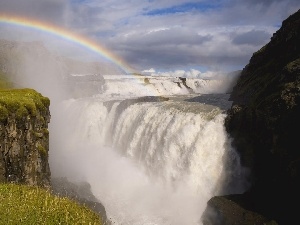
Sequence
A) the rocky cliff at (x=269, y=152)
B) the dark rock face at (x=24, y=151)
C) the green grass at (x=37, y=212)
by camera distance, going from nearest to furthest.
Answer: the green grass at (x=37, y=212)
the dark rock face at (x=24, y=151)
the rocky cliff at (x=269, y=152)

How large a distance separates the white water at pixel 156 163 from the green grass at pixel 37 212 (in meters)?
15.9

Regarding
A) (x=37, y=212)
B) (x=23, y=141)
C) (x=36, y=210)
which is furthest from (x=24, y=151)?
(x=37, y=212)

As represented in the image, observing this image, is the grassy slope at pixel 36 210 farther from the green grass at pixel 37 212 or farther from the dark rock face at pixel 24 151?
the dark rock face at pixel 24 151

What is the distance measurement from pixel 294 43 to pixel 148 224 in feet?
77.9

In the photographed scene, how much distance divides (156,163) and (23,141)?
16307mm

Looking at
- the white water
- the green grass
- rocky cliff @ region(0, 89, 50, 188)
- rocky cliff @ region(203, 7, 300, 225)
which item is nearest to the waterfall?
the white water

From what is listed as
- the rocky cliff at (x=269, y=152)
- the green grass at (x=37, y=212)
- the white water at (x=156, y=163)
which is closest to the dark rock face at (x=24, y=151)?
the green grass at (x=37, y=212)

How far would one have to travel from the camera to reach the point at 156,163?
35875 millimetres

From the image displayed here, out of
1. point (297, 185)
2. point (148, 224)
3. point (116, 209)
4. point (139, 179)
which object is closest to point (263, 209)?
point (297, 185)

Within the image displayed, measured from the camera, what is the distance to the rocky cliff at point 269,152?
2416 cm

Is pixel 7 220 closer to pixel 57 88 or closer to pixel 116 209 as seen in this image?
pixel 116 209

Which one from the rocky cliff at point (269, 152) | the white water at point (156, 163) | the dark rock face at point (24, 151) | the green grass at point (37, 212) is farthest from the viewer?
the white water at point (156, 163)

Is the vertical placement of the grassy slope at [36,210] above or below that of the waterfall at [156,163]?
above

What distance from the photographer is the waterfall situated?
30203mm
